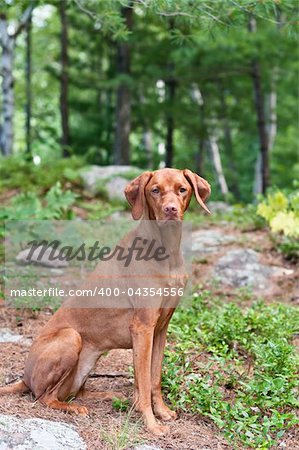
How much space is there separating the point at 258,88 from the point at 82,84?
236 inches

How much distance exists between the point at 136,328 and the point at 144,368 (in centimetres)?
26

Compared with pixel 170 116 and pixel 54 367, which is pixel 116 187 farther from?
pixel 54 367

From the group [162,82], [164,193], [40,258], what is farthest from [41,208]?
[162,82]

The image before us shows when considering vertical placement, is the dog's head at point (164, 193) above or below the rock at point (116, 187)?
above

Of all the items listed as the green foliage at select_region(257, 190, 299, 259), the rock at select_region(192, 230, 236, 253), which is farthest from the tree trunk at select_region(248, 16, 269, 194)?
the green foliage at select_region(257, 190, 299, 259)

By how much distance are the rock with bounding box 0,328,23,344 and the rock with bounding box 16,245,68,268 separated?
1.77m

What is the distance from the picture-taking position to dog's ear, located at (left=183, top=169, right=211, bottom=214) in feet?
12.9

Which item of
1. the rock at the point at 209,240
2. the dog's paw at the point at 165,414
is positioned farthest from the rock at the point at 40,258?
the dog's paw at the point at 165,414

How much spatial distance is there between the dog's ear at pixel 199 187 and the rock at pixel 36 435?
64.1 inches

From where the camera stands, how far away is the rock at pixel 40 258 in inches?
294

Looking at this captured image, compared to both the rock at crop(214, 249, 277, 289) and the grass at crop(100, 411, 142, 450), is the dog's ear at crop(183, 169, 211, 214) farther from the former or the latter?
the rock at crop(214, 249, 277, 289)

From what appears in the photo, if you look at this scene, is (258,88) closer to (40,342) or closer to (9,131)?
(9,131)

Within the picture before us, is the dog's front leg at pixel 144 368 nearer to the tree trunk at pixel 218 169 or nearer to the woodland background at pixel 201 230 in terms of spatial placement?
the woodland background at pixel 201 230

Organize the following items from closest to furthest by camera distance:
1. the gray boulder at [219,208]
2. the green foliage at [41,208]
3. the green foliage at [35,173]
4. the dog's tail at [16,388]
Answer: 1. the dog's tail at [16,388]
2. the green foliage at [41,208]
3. the gray boulder at [219,208]
4. the green foliage at [35,173]
